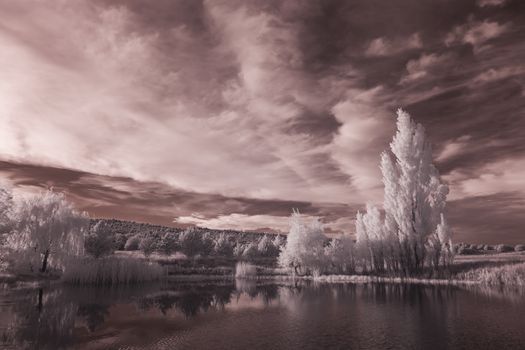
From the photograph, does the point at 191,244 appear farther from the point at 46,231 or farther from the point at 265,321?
the point at 265,321

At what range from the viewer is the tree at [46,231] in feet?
182

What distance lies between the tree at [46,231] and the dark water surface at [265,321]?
14.3 meters

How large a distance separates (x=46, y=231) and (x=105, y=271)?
10791mm

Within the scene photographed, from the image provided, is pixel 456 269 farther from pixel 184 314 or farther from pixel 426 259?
pixel 184 314

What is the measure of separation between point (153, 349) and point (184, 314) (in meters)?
11.9

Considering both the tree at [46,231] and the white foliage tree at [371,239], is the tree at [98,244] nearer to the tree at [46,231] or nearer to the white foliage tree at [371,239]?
the tree at [46,231]

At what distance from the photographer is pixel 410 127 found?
6425 cm

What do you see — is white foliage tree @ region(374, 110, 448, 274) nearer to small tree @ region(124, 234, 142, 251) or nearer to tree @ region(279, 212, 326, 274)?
tree @ region(279, 212, 326, 274)

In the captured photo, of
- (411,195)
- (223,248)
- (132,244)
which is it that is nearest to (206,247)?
(223,248)

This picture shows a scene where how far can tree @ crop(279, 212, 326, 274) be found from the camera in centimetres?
7544

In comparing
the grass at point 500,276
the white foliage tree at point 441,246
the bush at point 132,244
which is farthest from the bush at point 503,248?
the bush at point 132,244

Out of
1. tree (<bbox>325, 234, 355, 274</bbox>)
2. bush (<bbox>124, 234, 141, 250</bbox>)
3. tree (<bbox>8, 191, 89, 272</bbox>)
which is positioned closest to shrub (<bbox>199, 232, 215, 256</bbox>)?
bush (<bbox>124, 234, 141, 250</bbox>)

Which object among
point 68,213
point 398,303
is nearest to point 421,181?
point 398,303

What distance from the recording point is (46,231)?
56.2 m
